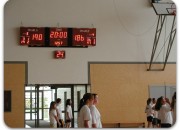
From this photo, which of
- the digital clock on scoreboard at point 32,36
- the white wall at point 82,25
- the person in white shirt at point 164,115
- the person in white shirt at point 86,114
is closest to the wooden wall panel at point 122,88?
the white wall at point 82,25

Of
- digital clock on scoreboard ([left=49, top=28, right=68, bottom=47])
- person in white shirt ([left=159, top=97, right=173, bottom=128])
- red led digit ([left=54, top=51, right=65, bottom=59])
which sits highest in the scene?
digital clock on scoreboard ([left=49, top=28, right=68, bottom=47])

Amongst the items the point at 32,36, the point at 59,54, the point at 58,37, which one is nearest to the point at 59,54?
the point at 59,54

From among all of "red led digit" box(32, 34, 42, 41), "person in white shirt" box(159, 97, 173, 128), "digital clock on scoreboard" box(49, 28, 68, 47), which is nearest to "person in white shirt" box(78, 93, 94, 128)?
"person in white shirt" box(159, 97, 173, 128)

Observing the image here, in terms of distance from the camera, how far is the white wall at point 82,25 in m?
13.7

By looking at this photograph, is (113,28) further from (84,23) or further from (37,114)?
(37,114)

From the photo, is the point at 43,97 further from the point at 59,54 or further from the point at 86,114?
the point at 86,114

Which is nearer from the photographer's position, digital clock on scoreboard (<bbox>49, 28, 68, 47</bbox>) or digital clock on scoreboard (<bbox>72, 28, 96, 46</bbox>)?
digital clock on scoreboard (<bbox>49, 28, 68, 47</bbox>)

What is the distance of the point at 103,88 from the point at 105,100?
0.45 metres

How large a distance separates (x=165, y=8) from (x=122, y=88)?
330cm

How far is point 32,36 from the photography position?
1334 centimetres

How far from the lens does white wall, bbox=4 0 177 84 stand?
13.7 meters

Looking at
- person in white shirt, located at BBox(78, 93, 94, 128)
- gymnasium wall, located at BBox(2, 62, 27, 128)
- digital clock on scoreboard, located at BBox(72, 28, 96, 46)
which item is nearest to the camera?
person in white shirt, located at BBox(78, 93, 94, 128)

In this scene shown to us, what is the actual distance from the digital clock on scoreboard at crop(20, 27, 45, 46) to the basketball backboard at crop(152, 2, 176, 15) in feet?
13.6

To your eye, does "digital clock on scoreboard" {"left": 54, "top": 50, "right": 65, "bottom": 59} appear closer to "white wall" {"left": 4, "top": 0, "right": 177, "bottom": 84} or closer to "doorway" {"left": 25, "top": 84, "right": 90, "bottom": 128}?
"white wall" {"left": 4, "top": 0, "right": 177, "bottom": 84}
